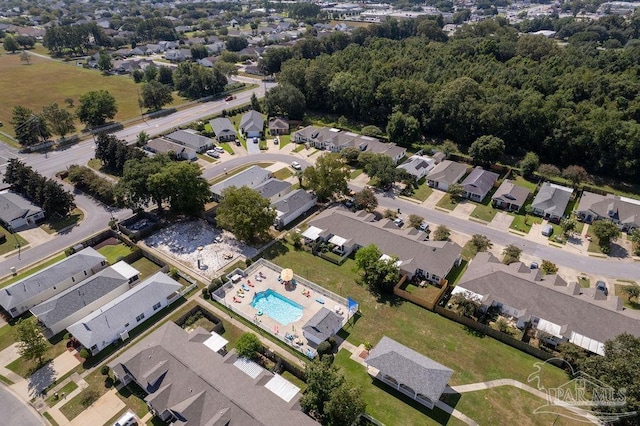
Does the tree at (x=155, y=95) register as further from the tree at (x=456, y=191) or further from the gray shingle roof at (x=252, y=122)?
the tree at (x=456, y=191)

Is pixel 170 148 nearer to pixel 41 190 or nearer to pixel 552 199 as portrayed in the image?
pixel 41 190

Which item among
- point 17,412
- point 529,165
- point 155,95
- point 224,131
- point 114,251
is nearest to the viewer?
point 17,412

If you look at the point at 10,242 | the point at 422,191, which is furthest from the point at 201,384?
the point at 422,191

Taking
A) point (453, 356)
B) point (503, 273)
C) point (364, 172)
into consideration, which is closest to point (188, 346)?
point (453, 356)

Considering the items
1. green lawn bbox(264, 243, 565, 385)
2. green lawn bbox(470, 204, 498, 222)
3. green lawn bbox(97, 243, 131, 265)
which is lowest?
green lawn bbox(264, 243, 565, 385)

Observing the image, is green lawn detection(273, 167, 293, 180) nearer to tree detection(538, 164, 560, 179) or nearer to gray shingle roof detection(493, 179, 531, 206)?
gray shingle roof detection(493, 179, 531, 206)

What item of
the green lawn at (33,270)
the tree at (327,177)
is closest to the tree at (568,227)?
the tree at (327,177)

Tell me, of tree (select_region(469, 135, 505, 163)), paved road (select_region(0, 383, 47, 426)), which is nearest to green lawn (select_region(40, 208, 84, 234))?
paved road (select_region(0, 383, 47, 426))
